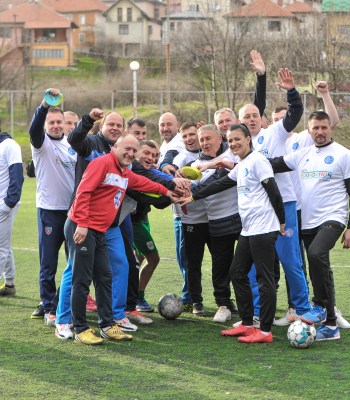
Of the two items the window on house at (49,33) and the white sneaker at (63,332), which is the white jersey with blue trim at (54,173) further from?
the window on house at (49,33)

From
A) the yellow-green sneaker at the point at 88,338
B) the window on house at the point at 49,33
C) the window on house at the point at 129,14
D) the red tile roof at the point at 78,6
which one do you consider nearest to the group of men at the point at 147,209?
the yellow-green sneaker at the point at 88,338

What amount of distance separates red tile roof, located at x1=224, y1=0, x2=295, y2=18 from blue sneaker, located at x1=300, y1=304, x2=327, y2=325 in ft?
114

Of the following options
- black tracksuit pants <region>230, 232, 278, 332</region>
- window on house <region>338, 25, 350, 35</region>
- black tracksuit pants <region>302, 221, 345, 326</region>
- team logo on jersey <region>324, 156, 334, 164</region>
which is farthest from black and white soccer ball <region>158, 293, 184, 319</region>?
window on house <region>338, 25, 350, 35</region>

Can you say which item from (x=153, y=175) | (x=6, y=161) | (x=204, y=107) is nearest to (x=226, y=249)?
(x=153, y=175)

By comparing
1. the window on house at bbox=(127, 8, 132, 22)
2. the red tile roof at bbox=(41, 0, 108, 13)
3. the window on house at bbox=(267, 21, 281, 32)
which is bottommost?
the window on house at bbox=(267, 21, 281, 32)

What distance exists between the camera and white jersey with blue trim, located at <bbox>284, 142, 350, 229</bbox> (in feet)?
25.5

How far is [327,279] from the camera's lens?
25.5 feet

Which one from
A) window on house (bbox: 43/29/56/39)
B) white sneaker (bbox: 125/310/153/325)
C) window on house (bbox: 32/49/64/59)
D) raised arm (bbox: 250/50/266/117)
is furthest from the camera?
window on house (bbox: 43/29/56/39)

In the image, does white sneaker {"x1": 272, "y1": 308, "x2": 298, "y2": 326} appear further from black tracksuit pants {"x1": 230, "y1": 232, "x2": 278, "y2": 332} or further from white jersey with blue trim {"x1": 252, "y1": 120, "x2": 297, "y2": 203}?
white jersey with blue trim {"x1": 252, "y1": 120, "x2": 297, "y2": 203}

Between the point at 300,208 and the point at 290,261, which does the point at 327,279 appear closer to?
the point at 290,261

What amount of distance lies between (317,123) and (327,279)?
4.80ft

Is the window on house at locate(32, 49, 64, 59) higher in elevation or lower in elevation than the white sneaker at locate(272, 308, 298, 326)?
higher

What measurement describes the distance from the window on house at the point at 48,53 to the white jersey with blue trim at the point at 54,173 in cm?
7645

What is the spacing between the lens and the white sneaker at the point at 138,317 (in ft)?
28.2
